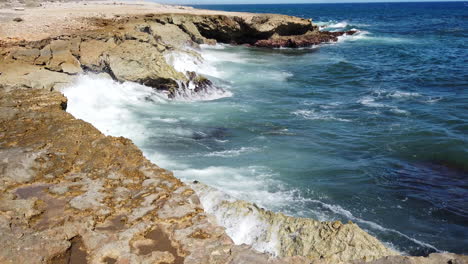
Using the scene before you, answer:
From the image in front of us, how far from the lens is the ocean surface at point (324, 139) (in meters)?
7.58

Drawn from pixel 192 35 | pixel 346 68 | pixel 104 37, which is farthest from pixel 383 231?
pixel 192 35

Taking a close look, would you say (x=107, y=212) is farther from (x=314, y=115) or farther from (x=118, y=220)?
(x=314, y=115)

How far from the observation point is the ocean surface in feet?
24.9

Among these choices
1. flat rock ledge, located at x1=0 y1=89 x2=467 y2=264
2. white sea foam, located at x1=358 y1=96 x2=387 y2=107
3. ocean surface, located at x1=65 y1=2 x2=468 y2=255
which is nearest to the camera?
flat rock ledge, located at x1=0 y1=89 x2=467 y2=264

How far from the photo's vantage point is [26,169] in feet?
19.7

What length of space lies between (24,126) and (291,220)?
5.76 m

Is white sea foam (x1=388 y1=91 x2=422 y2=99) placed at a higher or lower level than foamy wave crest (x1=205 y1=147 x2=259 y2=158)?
higher

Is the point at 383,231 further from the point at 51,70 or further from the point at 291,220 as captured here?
the point at 51,70

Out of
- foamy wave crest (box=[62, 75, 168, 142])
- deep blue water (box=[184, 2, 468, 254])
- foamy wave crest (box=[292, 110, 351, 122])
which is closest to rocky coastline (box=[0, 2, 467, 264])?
deep blue water (box=[184, 2, 468, 254])

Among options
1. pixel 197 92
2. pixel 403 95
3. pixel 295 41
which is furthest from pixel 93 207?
pixel 295 41

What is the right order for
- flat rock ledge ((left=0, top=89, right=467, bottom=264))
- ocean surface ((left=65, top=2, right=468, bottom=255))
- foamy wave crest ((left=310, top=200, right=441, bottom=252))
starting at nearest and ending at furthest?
flat rock ledge ((left=0, top=89, right=467, bottom=264))
foamy wave crest ((left=310, top=200, right=441, bottom=252))
ocean surface ((left=65, top=2, right=468, bottom=255))

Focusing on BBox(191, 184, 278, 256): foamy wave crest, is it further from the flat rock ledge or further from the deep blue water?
the deep blue water

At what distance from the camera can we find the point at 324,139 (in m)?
11.6

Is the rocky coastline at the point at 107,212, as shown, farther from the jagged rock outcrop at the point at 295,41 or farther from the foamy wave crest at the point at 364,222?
the jagged rock outcrop at the point at 295,41
